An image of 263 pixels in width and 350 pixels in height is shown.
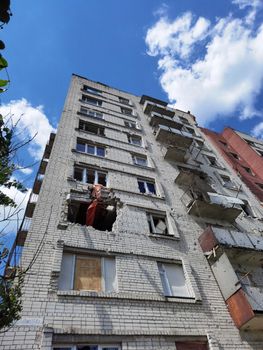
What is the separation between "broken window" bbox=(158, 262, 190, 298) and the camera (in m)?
8.00

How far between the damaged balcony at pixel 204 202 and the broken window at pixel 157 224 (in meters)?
1.58

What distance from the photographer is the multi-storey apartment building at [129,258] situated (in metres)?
6.10

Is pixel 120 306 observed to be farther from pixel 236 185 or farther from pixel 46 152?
pixel 236 185

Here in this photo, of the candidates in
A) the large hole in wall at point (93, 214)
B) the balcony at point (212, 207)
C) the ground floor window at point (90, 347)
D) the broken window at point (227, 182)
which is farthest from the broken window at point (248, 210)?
the ground floor window at point (90, 347)

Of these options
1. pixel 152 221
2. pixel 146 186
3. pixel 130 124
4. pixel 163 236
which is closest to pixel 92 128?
pixel 130 124

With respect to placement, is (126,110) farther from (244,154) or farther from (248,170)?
(244,154)

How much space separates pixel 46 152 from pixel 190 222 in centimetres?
855

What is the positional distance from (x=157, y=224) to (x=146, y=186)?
2661 millimetres

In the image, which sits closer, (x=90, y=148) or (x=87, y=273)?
(x=87, y=273)

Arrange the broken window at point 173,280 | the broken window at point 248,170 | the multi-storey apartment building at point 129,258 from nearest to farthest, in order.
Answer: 1. the multi-storey apartment building at point 129,258
2. the broken window at point 173,280
3. the broken window at point 248,170

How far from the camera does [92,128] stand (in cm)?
1650

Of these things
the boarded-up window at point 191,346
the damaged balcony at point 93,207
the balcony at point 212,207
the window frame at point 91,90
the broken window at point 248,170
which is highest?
the window frame at point 91,90

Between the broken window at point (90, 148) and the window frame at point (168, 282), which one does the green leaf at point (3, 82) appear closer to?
the window frame at point (168, 282)

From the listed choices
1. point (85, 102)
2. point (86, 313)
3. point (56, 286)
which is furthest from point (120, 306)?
point (85, 102)
